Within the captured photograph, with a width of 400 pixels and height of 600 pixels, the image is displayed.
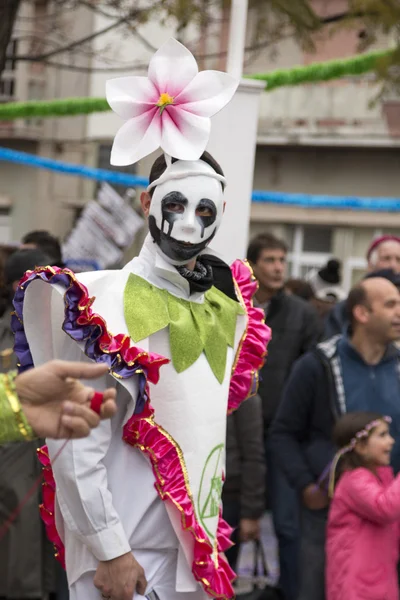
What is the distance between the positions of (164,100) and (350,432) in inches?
76.0

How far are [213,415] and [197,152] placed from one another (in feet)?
2.57

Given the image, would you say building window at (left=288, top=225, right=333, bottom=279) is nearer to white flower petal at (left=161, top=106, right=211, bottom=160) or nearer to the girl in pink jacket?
the girl in pink jacket

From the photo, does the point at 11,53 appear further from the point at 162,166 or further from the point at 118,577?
the point at 118,577

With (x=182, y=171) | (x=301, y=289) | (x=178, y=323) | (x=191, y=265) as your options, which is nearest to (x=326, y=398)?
(x=191, y=265)

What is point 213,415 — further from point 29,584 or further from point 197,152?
point 29,584

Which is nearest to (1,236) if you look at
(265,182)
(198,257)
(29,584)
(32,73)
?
(32,73)

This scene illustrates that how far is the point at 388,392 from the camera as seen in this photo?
5.53m

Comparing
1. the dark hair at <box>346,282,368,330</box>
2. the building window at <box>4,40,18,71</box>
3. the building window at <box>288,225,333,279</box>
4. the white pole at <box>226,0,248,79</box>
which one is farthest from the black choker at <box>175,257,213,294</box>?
the building window at <box>288,225,333,279</box>

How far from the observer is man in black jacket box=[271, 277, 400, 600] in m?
5.50

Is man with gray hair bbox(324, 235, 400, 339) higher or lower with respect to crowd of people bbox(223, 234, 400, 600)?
higher

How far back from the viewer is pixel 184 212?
3850mm

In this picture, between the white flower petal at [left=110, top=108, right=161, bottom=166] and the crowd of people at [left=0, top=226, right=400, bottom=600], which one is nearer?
the white flower petal at [left=110, top=108, right=161, bottom=166]

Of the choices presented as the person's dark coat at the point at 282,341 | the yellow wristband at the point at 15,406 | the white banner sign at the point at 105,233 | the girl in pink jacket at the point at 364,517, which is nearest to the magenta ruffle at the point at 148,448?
the yellow wristband at the point at 15,406

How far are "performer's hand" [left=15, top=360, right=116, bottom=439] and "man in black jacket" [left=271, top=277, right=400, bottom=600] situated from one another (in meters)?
3.03
